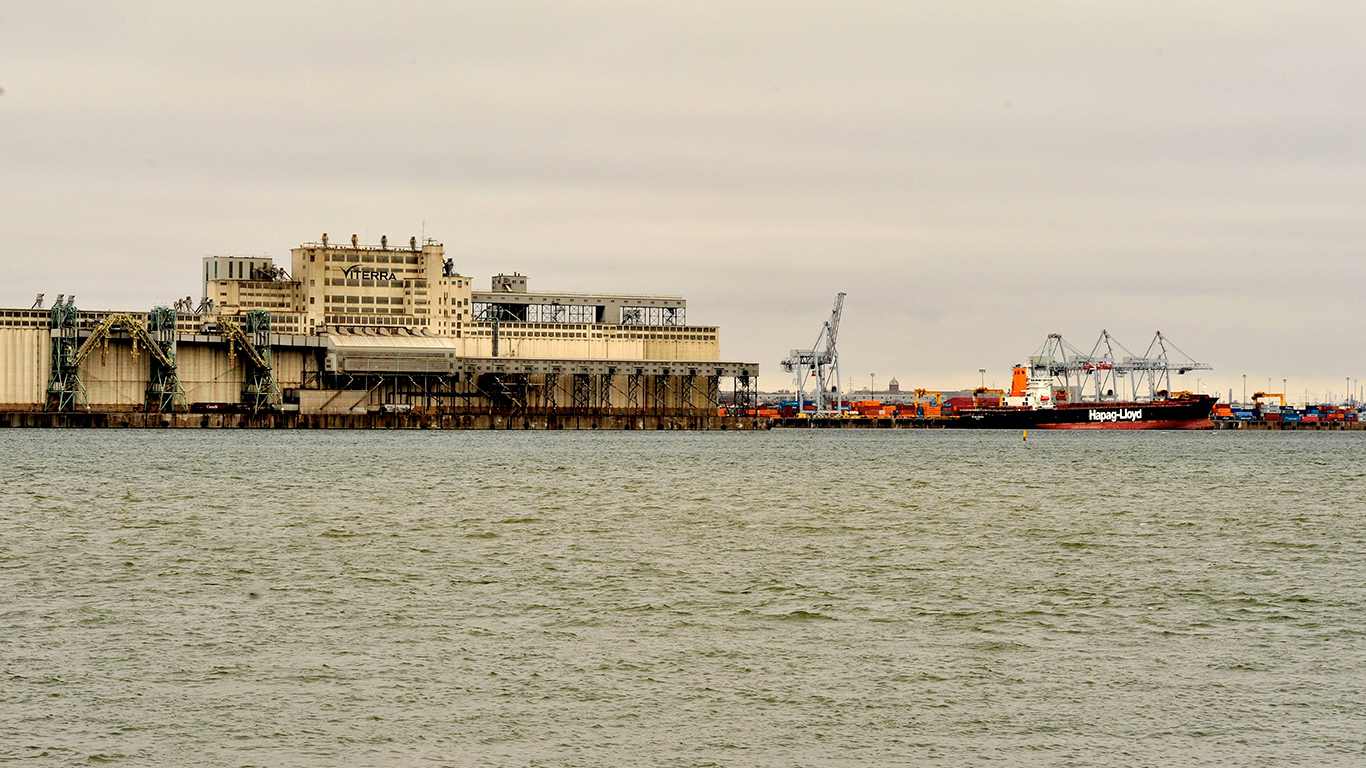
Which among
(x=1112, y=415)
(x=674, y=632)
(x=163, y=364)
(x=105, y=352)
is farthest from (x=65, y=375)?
(x=674, y=632)

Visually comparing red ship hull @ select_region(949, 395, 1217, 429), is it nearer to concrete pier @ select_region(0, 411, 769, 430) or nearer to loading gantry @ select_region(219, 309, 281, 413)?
concrete pier @ select_region(0, 411, 769, 430)

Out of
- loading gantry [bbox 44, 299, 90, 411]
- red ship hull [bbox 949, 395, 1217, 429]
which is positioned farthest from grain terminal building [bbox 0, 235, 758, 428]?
red ship hull [bbox 949, 395, 1217, 429]

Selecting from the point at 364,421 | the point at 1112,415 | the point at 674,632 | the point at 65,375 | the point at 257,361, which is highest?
the point at 257,361

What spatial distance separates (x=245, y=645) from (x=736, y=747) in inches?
373

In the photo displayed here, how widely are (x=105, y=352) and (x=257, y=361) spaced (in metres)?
14.2

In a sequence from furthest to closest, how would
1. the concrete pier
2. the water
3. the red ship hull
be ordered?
the red ship hull
the concrete pier
the water

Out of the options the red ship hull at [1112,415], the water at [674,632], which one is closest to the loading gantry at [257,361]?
the red ship hull at [1112,415]

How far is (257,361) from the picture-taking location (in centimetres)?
15100

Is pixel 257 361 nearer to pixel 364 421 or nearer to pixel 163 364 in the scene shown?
pixel 163 364

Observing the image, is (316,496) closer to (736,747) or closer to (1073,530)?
(1073,530)

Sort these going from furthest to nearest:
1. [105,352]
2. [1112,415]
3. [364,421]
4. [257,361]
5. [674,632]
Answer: [1112,415] < [364,421] < [257,361] < [105,352] < [674,632]

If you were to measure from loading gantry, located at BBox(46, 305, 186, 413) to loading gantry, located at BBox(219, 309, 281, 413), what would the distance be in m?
5.83

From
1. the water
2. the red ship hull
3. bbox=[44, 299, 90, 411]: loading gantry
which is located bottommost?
the water

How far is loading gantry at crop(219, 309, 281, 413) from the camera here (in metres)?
152
